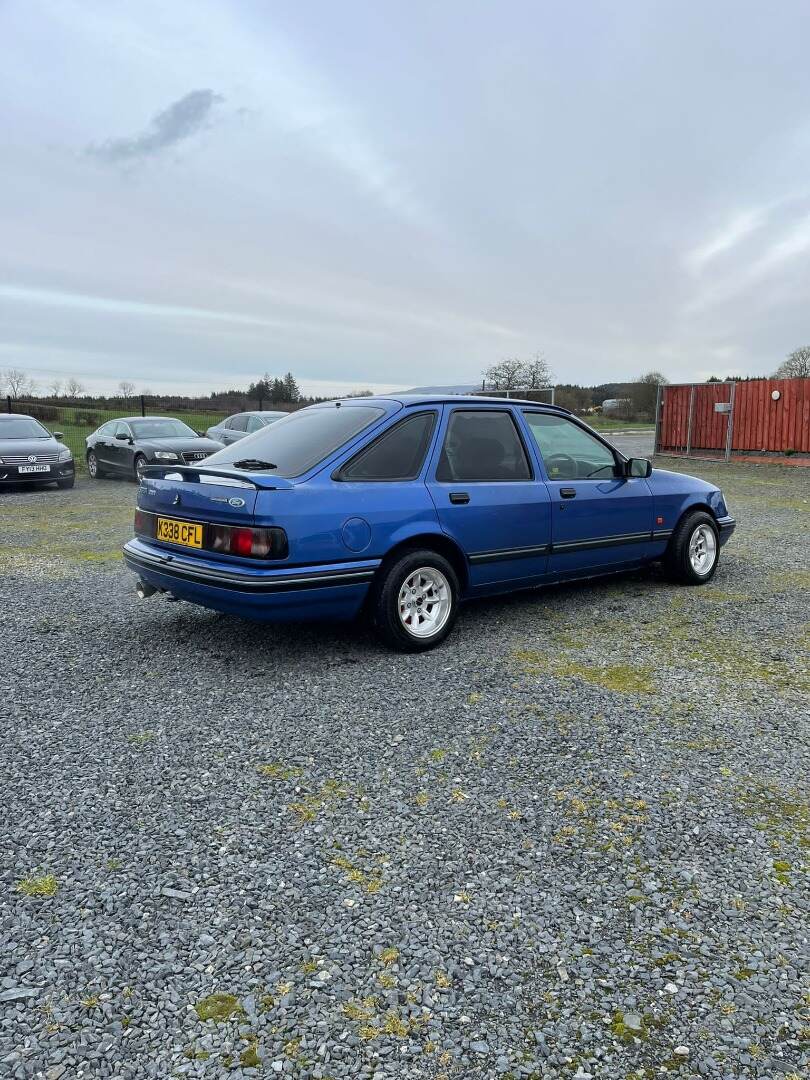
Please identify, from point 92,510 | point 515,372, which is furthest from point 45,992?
point 515,372

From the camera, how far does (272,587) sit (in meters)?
4.00

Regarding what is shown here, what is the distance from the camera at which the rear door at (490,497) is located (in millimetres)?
4758

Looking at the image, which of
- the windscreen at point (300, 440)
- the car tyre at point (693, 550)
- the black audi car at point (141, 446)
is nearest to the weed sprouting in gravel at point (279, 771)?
the windscreen at point (300, 440)

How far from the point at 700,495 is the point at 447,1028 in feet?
17.8

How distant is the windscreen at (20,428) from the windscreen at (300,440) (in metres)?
11.1

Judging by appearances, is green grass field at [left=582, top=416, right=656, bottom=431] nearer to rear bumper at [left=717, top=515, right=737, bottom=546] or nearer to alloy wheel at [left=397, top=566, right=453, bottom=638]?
rear bumper at [left=717, top=515, right=737, bottom=546]

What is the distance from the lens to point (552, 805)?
113 inches

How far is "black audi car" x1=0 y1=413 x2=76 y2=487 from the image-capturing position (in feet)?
44.2

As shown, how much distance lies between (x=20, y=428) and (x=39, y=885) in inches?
550

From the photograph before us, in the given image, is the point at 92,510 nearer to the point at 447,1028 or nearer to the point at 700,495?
the point at 700,495

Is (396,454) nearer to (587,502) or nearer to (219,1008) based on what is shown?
(587,502)

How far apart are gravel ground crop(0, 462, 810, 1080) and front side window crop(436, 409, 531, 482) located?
44.3 inches

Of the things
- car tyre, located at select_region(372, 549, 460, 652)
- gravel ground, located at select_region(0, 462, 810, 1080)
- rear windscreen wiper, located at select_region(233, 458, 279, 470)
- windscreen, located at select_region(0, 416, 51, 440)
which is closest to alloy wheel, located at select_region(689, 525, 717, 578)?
gravel ground, located at select_region(0, 462, 810, 1080)

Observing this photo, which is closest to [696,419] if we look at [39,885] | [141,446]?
[141,446]
